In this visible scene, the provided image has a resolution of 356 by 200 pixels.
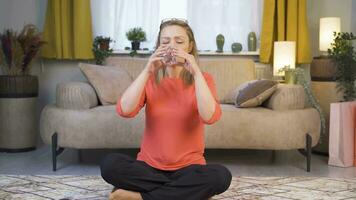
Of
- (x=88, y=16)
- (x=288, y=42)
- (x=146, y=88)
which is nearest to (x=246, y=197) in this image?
(x=146, y=88)

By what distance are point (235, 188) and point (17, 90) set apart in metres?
2.05

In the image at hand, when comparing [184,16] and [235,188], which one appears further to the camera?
[184,16]

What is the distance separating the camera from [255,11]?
4164 mm

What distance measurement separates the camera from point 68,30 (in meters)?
4.03

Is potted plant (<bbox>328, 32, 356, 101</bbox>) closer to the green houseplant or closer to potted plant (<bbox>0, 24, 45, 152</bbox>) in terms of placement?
the green houseplant

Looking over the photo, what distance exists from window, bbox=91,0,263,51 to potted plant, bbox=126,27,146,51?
96 millimetres

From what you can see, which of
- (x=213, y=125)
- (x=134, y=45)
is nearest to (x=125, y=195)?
(x=213, y=125)

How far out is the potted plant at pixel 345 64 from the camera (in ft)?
11.2

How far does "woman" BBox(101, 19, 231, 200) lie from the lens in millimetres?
1780

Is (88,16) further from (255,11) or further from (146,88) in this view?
(146,88)

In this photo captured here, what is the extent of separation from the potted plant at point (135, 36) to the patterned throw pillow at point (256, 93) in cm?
131

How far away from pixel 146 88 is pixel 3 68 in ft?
7.92

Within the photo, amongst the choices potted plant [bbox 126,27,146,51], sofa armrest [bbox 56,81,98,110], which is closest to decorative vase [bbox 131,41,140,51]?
potted plant [bbox 126,27,146,51]

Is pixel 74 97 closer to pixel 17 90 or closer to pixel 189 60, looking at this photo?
pixel 17 90
